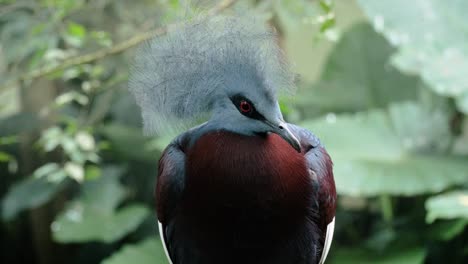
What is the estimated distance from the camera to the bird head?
0.93 metres

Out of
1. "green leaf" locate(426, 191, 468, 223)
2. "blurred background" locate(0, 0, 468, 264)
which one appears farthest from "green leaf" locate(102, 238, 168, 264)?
"green leaf" locate(426, 191, 468, 223)

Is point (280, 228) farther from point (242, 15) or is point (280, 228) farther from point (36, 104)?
point (36, 104)

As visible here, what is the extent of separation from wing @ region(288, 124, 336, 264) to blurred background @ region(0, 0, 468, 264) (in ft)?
1.31

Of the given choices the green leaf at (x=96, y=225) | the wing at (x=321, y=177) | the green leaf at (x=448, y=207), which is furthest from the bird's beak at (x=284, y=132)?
the green leaf at (x=96, y=225)

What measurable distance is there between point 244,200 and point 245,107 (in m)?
0.14

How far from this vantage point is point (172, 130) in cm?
100

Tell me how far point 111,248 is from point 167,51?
1699 mm

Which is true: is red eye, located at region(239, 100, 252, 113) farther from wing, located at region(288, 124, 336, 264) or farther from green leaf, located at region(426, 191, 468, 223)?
green leaf, located at region(426, 191, 468, 223)

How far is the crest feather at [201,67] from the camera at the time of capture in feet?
3.10

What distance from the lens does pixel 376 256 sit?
7.31 feet

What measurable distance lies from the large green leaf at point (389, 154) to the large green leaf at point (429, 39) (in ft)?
0.83

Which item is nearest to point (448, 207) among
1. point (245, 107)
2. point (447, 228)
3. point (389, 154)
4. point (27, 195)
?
point (447, 228)

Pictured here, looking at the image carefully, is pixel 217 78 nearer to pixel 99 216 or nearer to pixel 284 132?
pixel 284 132

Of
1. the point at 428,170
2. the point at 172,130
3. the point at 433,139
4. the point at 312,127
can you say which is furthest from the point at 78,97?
the point at 433,139
